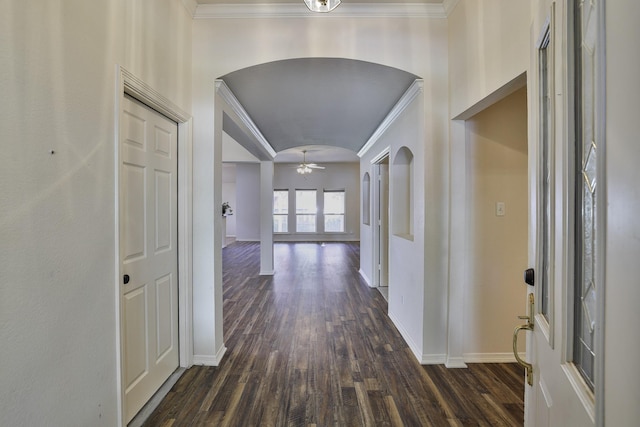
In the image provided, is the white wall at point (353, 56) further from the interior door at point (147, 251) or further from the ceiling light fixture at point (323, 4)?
the ceiling light fixture at point (323, 4)

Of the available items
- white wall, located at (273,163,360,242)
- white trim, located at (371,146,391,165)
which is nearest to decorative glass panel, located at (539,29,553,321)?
white trim, located at (371,146,391,165)

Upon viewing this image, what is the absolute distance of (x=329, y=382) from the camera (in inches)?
92.6

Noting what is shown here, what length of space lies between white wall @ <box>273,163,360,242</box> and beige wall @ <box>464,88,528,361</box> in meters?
8.88

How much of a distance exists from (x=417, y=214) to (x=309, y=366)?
5.42 feet

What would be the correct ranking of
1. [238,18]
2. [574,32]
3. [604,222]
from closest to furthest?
1. [604,222]
2. [574,32]
3. [238,18]

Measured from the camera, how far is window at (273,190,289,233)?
460 inches

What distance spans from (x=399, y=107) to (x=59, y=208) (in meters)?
2.99

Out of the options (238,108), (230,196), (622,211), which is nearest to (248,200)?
(230,196)

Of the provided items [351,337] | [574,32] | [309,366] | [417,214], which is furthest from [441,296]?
[574,32]

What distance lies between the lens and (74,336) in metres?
Result: 1.35

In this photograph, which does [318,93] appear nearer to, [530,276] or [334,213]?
[530,276]

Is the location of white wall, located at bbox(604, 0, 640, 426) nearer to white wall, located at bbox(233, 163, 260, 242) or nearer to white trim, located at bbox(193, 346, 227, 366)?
white trim, located at bbox(193, 346, 227, 366)

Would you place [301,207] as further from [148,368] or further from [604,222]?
[604,222]

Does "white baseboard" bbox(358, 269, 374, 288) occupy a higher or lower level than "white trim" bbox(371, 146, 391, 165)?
lower
